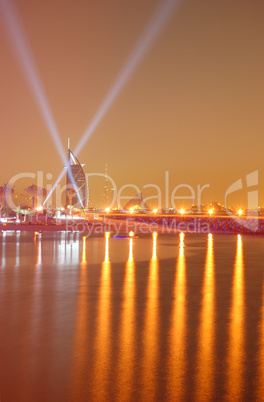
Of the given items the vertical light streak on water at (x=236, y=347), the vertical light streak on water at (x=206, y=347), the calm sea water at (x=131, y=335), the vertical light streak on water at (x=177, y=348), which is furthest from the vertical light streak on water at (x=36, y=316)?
the vertical light streak on water at (x=236, y=347)

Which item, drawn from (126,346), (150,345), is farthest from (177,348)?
(126,346)

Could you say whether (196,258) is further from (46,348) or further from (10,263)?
(46,348)

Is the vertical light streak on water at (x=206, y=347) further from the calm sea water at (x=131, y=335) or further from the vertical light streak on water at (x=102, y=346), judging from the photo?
the vertical light streak on water at (x=102, y=346)

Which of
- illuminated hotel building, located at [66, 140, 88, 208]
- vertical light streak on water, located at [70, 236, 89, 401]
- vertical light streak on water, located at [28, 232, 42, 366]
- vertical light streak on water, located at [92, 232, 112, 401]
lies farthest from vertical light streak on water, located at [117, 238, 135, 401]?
illuminated hotel building, located at [66, 140, 88, 208]

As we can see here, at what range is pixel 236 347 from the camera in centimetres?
593

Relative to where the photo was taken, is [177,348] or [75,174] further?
[75,174]

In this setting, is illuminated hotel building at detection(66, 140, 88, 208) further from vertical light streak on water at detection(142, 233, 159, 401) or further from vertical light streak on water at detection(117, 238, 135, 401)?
vertical light streak on water at detection(117, 238, 135, 401)

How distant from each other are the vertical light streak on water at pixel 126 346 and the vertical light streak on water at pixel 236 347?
40.5 inches

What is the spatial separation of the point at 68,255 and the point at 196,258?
4.93 m

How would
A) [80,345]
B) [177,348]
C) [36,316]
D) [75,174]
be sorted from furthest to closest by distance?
[75,174]
[36,316]
[80,345]
[177,348]

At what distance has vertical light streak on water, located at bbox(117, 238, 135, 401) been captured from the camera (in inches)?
180

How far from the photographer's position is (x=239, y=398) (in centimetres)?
434

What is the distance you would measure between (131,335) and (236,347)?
1.48 meters

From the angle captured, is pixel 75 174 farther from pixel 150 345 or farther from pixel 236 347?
pixel 236 347
